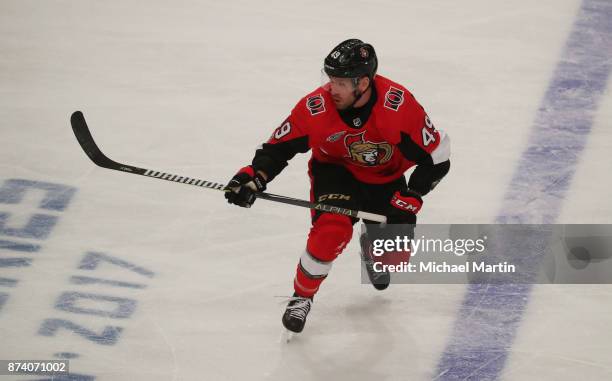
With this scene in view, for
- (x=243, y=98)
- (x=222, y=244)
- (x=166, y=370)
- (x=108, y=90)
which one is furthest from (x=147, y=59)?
(x=166, y=370)

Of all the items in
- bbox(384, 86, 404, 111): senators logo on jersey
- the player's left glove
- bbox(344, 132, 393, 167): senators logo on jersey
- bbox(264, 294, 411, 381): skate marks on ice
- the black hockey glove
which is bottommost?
bbox(264, 294, 411, 381): skate marks on ice

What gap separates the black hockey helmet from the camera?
12.0 feet

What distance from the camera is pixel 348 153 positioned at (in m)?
3.98

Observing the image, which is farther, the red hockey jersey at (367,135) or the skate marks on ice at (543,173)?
the skate marks on ice at (543,173)

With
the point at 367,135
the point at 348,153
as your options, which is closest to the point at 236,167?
the point at 348,153

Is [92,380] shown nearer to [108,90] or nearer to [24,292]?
[24,292]

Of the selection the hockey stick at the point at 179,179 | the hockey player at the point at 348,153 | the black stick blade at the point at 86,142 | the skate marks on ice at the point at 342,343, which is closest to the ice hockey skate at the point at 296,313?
the hockey player at the point at 348,153

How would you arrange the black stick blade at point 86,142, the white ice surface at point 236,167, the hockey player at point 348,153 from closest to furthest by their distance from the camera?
the hockey player at point 348,153, the white ice surface at point 236,167, the black stick blade at point 86,142

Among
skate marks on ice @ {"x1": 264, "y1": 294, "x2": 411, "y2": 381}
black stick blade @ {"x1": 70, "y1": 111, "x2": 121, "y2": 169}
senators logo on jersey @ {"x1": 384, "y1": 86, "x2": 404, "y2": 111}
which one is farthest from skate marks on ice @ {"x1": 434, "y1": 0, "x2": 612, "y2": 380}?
black stick blade @ {"x1": 70, "y1": 111, "x2": 121, "y2": 169}

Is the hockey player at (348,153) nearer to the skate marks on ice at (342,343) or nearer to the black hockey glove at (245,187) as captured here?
the black hockey glove at (245,187)

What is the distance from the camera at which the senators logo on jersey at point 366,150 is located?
3902 mm

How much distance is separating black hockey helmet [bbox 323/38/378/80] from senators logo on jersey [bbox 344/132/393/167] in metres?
0.30

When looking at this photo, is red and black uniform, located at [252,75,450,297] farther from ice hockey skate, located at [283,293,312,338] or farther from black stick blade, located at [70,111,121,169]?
black stick blade, located at [70,111,121,169]

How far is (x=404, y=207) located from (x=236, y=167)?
4.96ft
